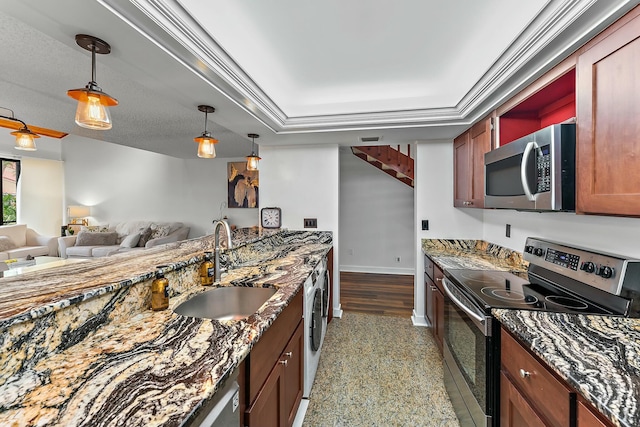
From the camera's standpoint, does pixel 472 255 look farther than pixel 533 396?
Yes

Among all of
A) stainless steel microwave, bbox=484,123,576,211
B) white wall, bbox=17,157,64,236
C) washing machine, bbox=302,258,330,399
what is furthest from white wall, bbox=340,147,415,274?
white wall, bbox=17,157,64,236

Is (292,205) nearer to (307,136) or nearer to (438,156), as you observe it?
(307,136)

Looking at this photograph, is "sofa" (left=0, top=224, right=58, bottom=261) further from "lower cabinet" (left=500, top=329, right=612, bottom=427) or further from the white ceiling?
"lower cabinet" (left=500, top=329, right=612, bottom=427)

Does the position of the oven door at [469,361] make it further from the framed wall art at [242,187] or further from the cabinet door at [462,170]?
the framed wall art at [242,187]

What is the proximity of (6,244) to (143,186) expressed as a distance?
2.48m

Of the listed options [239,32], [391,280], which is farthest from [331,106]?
[391,280]

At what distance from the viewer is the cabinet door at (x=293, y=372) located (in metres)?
1.41

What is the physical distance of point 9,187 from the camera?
18.5ft

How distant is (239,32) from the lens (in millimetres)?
1643

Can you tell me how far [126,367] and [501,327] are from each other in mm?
1514

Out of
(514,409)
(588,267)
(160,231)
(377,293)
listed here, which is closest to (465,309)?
(514,409)

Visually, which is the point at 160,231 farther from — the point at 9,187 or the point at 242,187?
the point at 9,187

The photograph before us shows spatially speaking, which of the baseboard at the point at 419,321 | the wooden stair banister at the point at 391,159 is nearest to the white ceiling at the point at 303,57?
the wooden stair banister at the point at 391,159

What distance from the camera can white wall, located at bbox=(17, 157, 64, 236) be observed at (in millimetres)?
5926
